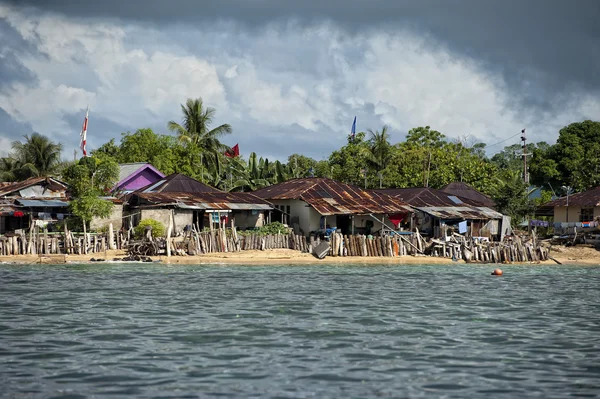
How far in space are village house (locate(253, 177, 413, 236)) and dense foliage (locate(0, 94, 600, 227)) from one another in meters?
9.13

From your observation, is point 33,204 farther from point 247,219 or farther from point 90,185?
point 247,219

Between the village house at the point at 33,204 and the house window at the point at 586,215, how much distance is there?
36.8 m

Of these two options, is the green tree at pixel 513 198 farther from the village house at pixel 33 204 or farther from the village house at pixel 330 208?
the village house at pixel 33 204

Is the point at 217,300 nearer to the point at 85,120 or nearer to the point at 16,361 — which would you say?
the point at 16,361

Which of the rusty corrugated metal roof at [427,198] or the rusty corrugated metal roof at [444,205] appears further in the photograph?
the rusty corrugated metal roof at [427,198]

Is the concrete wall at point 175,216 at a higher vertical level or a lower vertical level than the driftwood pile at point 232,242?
higher

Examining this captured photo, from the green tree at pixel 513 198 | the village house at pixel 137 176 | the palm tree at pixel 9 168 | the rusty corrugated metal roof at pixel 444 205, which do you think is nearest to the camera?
the rusty corrugated metal roof at pixel 444 205

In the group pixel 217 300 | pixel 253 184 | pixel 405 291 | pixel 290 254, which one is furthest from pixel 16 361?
pixel 253 184

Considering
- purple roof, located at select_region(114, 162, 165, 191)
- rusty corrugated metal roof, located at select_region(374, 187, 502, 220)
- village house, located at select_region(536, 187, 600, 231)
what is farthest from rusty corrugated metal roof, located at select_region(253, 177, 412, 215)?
village house, located at select_region(536, 187, 600, 231)

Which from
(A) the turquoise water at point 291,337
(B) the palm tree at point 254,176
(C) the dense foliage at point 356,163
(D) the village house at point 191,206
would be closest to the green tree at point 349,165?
(C) the dense foliage at point 356,163

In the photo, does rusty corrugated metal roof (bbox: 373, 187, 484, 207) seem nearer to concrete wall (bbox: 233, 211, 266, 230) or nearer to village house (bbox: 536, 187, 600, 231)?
village house (bbox: 536, 187, 600, 231)

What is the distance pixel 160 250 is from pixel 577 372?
1080 inches

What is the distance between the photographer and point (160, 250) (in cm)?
3934

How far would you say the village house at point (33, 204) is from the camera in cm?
4209
